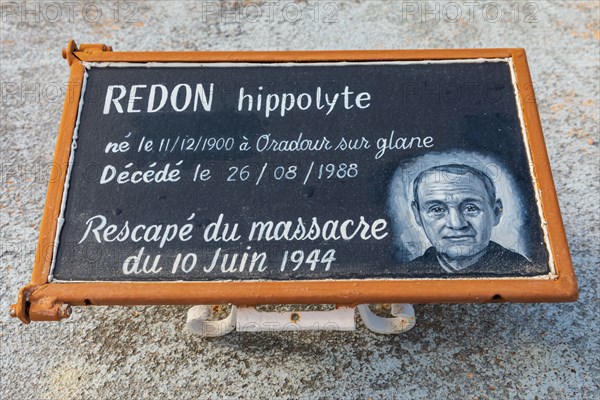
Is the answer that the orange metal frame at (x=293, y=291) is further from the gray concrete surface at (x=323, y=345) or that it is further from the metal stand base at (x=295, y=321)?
the gray concrete surface at (x=323, y=345)

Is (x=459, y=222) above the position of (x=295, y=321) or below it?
above

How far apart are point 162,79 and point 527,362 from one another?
2.07m

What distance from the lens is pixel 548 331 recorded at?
106 inches

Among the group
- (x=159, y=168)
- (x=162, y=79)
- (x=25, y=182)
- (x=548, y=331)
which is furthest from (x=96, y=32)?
(x=548, y=331)

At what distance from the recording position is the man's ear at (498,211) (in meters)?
2.13

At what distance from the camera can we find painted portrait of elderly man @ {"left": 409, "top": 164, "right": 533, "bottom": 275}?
6.79 ft

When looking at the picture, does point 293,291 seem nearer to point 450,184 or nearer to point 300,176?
point 300,176

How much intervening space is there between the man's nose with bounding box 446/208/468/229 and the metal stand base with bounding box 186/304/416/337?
58cm

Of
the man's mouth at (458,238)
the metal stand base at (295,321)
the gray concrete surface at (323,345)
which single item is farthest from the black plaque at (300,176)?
the gray concrete surface at (323,345)

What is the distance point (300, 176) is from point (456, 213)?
62 centimetres

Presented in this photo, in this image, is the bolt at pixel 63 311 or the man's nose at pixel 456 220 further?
the man's nose at pixel 456 220

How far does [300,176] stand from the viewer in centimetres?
225

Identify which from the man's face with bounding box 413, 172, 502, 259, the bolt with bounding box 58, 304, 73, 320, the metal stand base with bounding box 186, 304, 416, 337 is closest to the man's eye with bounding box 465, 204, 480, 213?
the man's face with bounding box 413, 172, 502, 259

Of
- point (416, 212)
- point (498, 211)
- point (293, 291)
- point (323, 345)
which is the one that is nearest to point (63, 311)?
point (293, 291)
